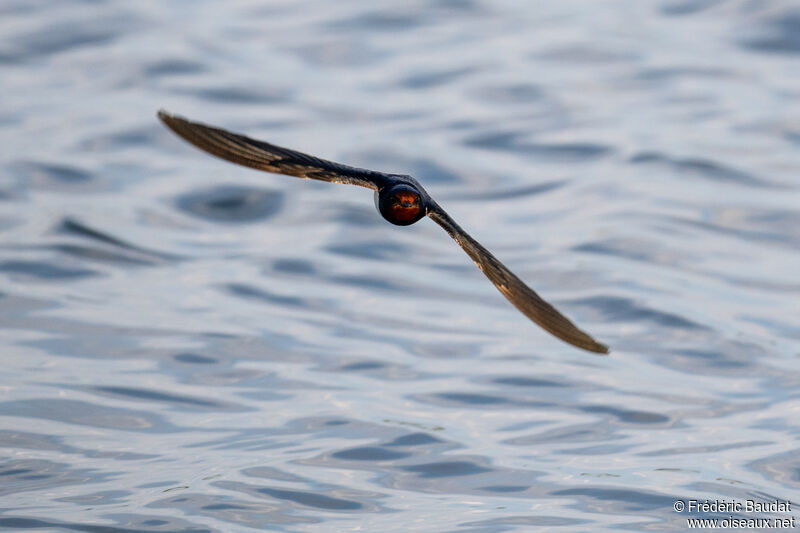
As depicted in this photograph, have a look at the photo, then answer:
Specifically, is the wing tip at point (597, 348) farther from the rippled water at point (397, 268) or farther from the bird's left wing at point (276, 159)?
the rippled water at point (397, 268)

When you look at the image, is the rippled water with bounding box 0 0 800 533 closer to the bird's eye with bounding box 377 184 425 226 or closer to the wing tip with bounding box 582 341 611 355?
the wing tip with bounding box 582 341 611 355

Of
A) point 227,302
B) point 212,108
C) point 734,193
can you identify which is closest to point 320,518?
point 227,302

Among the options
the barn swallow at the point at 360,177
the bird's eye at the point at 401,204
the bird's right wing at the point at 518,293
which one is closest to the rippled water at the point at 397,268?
the bird's right wing at the point at 518,293

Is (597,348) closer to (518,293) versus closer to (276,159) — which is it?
(518,293)

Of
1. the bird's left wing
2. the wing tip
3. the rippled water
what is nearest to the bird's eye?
the bird's left wing

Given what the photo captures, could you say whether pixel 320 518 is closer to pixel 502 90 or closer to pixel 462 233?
pixel 462 233

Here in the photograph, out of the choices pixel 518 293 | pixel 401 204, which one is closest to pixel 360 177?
pixel 401 204

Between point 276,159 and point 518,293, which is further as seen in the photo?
point 518,293

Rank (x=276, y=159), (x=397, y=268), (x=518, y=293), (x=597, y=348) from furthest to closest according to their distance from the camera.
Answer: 1. (x=397, y=268)
2. (x=518, y=293)
3. (x=276, y=159)
4. (x=597, y=348)
